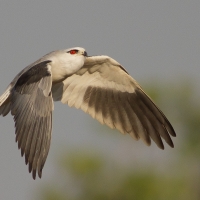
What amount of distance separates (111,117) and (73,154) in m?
12.0

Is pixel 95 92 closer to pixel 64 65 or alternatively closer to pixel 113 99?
pixel 113 99

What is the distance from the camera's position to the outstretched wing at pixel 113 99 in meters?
15.4

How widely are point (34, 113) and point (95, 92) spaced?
97.5 inches

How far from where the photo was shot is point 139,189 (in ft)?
86.7

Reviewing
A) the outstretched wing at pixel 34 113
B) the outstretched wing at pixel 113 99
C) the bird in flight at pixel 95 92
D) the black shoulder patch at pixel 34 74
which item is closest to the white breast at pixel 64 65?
the bird in flight at pixel 95 92

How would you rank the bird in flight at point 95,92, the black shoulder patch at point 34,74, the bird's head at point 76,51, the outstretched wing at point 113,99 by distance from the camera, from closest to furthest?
the black shoulder patch at point 34,74, the bird in flight at point 95,92, the bird's head at point 76,51, the outstretched wing at point 113,99

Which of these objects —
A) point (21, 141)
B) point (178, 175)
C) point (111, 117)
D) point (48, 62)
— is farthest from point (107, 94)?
point (178, 175)

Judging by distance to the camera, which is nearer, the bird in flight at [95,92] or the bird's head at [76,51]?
the bird in flight at [95,92]

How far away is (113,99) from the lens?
51.8 feet

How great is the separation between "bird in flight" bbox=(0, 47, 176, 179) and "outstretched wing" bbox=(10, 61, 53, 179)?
15 mm

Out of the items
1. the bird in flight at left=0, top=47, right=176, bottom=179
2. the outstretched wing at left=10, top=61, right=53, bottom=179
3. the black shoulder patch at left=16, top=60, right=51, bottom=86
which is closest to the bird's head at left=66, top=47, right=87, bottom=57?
the bird in flight at left=0, top=47, right=176, bottom=179

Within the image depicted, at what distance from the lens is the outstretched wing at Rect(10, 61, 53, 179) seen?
42.9 ft

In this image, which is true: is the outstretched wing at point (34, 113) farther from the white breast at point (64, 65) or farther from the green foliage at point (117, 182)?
the green foliage at point (117, 182)

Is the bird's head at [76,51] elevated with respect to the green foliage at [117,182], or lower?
elevated
